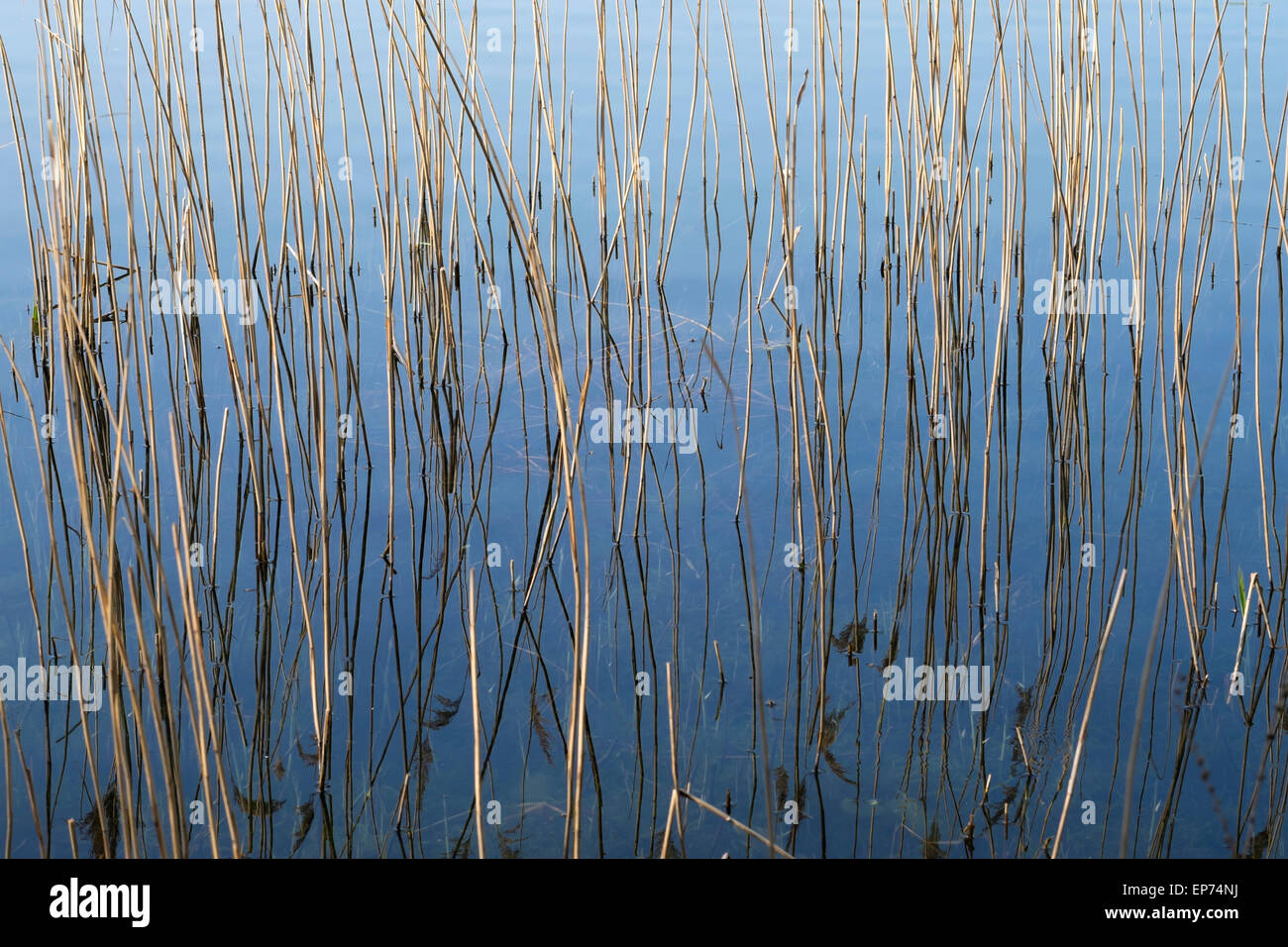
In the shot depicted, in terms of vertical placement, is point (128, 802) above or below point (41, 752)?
above

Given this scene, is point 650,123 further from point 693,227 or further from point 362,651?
point 362,651

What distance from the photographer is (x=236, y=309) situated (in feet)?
8.73

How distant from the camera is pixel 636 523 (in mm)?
2012

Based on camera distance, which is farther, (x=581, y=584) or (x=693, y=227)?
(x=693, y=227)

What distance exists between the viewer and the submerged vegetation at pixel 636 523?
4.62 ft

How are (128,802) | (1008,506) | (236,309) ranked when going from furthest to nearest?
(236,309)
(1008,506)
(128,802)

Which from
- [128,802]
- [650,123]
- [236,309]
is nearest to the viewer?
[128,802]

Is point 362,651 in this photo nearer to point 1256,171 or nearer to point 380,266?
point 380,266

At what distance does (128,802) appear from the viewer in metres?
1.01

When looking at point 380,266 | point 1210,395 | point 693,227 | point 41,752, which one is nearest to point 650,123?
point 693,227

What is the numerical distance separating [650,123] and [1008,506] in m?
2.35

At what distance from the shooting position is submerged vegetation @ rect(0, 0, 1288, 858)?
4.62 ft

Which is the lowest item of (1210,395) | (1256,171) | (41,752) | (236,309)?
(41,752)

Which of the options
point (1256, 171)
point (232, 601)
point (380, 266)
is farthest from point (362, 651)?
point (1256, 171)
